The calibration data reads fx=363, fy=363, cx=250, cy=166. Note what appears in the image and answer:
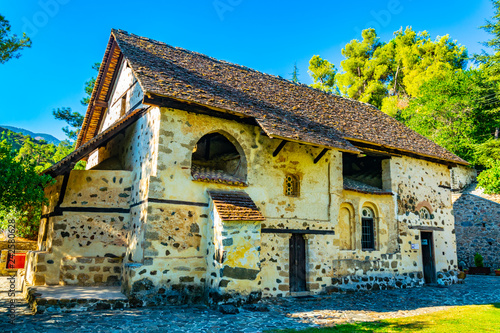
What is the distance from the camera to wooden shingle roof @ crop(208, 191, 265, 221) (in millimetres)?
9336

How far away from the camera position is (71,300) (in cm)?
812

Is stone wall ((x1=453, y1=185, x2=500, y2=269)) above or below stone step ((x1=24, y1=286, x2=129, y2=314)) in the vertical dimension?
above

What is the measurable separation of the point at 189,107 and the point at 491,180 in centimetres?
1819

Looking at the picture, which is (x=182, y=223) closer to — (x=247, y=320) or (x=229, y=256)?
(x=229, y=256)

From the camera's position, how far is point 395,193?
47.2 ft

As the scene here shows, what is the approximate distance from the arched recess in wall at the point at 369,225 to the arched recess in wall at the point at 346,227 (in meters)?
0.65

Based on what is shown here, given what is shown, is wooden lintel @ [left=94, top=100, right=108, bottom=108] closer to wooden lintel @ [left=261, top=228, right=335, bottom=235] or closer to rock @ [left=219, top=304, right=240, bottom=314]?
wooden lintel @ [left=261, top=228, right=335, bottom=235]

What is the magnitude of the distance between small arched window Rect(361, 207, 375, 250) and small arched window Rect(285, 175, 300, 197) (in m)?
3.56

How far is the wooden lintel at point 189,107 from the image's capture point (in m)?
9.48

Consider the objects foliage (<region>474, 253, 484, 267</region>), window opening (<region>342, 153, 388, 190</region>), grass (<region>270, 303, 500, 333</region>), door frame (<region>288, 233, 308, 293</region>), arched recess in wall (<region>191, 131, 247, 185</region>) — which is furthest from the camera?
foliage (<region>474, 253, 484, 267</region>)

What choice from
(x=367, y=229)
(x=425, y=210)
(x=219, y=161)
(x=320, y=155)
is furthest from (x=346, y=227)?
(x=219, y=161)

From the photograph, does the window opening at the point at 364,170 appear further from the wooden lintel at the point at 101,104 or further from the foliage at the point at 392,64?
the foliage at the point at 392,64

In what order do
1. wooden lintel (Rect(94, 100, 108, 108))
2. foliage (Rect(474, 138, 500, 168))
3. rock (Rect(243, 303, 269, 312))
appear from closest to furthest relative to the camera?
1. rock (Rect(243, 303, 269, 312))
2. wooden lintel (Rect(94, 100, 108, 108))
3. foliage (Rect(474, 138, 500, 168))

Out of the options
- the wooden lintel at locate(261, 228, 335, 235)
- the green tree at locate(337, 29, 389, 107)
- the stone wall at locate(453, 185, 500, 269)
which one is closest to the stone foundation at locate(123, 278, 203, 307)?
the wooden lintel at locate(261, 228, 335, 235)
